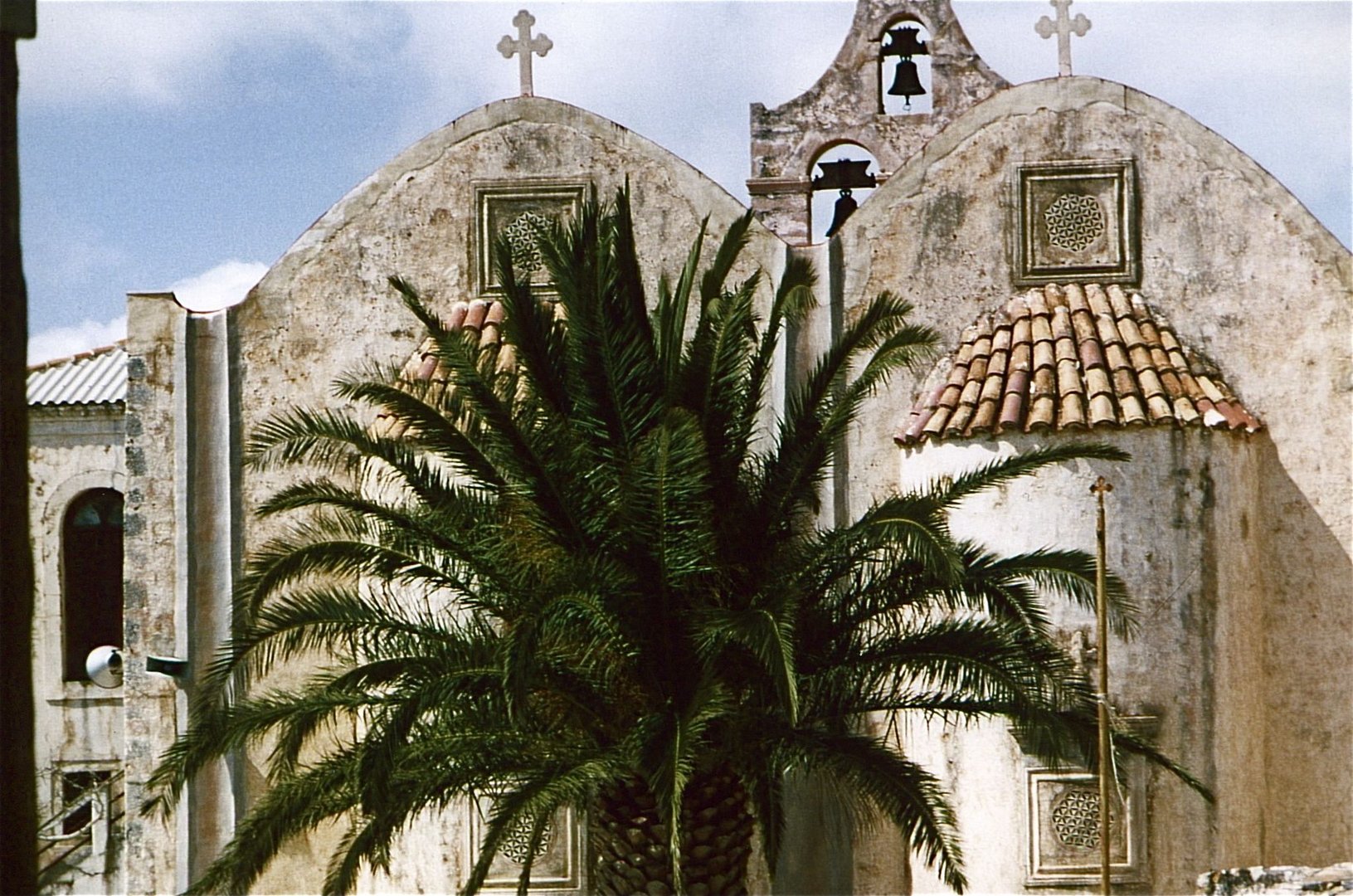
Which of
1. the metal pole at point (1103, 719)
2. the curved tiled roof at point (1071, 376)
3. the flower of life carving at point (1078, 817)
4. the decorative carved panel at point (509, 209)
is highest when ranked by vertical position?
the decorative carved panel at point (509, 209)

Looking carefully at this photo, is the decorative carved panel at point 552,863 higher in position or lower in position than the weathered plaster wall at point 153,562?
lower

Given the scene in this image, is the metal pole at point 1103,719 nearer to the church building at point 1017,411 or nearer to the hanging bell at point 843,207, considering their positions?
the church building at point 1017,411

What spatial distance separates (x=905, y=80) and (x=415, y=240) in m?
5.93

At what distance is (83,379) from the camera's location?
22.1 metres

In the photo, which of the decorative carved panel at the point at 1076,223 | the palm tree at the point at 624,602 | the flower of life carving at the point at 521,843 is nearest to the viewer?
the palm tree at the point at 624,602

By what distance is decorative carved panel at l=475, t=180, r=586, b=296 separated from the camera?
16.3 metres

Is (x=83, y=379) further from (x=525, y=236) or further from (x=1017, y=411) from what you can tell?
(x=1017, y=411)

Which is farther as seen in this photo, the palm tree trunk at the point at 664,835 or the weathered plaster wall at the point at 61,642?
the weathered plaster wall at the point at 61,642

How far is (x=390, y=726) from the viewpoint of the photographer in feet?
37.3

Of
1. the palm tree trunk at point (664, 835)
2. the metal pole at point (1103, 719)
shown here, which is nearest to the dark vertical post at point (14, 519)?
the palm tree trunk at point (664, 835)

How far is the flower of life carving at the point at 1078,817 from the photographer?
14375 mm

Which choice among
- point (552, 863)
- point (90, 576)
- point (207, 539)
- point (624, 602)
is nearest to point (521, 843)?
point (552, 863)

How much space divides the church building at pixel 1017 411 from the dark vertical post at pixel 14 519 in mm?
8210

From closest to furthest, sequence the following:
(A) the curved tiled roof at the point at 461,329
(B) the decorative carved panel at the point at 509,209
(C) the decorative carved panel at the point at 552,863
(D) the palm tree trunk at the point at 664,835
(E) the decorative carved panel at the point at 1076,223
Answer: (D) the palm tree trunk at the point at 664,835
(C) the decorative carved panel at the point at 552,863
(A) the curved tiled roof at the point at 461,329
(E) the decorative carved panel at the point at 1076,223
(B) the decorative carved panel at the point at 509,209
